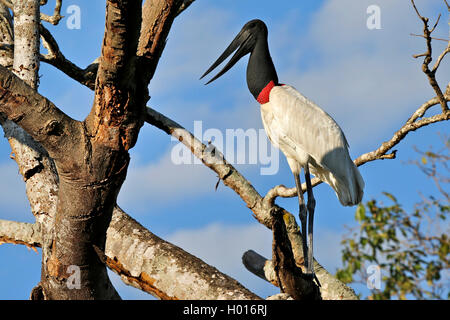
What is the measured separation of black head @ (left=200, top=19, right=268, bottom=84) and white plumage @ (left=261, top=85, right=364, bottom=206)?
2.53 ft

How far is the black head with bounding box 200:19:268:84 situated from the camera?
6480mm

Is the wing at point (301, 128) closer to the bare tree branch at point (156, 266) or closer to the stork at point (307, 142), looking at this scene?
the stork at point (307, 142)

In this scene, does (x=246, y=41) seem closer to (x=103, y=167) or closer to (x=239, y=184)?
(x=239, y=184)

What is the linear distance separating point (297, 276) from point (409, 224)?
565 centimetres

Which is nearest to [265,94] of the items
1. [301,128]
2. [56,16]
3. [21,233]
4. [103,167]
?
[301,128]

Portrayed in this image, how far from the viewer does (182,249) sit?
446 cm

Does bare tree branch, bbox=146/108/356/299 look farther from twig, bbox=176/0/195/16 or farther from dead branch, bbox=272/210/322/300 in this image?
dead branch, bbox=272/210/322/300

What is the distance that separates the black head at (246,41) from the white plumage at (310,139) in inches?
30.4

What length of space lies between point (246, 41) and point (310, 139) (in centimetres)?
147

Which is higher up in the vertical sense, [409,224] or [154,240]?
[409,224]

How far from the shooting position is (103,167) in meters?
3.21

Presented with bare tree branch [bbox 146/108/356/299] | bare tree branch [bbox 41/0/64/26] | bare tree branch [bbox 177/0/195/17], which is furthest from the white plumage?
bare tree branch [bbox 41/0/64/26]
